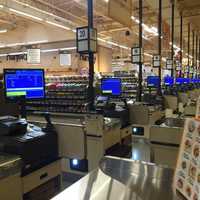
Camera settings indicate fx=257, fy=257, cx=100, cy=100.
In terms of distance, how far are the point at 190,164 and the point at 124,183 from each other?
518mm

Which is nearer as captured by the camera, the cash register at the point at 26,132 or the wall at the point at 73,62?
the cash register at the point at 26,132

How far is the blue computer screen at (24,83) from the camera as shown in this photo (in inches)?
104

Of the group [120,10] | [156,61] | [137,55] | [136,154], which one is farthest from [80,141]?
[156,61]

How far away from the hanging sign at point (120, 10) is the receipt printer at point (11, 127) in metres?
2.86

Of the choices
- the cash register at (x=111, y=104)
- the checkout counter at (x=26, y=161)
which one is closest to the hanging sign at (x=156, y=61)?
the cash register at (x=111, y=104)

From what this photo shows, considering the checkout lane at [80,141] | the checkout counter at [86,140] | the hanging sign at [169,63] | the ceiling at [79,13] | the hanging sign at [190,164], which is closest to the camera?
the hanging sign at [190,164]

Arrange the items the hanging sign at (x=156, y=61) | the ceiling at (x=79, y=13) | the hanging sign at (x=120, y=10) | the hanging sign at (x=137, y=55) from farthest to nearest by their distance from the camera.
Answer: the ceiling at (x=79, y=13)
the hanging sign at (x=156, y=61)
the hanging sign at (x=137, y=55)
the hanging sign at (x=120, y=10)

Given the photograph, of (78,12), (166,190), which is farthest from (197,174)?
(78,12)

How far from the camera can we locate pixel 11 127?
7.44 ft

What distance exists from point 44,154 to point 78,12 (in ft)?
34.6

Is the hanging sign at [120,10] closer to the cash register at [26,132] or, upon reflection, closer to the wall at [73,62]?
the cash register at [26,132]

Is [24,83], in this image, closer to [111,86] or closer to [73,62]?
[111,86]

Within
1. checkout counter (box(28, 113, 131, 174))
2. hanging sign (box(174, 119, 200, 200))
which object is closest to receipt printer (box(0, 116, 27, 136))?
checkout counter (box(28, 113, 131, 174))

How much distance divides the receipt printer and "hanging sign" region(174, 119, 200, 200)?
1632 mm
